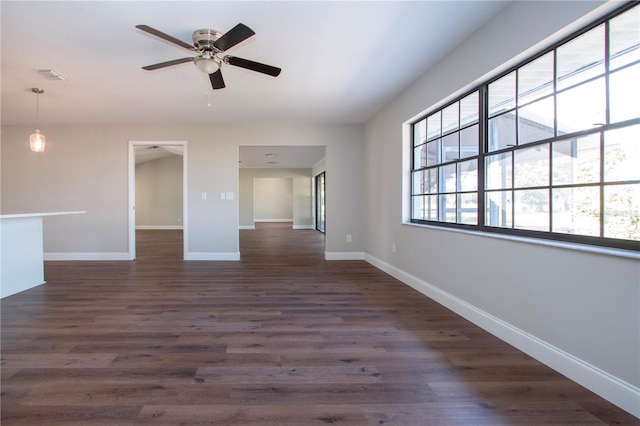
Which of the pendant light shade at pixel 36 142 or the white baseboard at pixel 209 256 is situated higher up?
the pendant light shade at pixel 36 142

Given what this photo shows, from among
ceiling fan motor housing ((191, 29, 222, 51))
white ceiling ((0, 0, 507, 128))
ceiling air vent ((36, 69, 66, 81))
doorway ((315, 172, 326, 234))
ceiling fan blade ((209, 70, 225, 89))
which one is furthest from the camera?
doorway ((315, 172, 326, 234))

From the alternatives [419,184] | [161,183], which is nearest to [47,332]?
[419,184]

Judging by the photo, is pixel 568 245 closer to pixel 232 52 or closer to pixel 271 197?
pixel 232 52

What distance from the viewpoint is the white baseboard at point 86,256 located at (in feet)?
18.1

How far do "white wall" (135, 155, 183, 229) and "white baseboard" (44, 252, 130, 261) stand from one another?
22.1ft

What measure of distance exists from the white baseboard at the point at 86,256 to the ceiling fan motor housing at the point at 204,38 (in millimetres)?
4479

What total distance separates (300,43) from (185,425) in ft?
9.31

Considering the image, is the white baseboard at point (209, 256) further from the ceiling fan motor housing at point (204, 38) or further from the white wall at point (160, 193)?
the white wall at point (160, 193)

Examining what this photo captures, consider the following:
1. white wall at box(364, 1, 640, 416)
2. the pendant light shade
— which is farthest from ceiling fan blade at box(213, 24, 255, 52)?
the pendant light shade

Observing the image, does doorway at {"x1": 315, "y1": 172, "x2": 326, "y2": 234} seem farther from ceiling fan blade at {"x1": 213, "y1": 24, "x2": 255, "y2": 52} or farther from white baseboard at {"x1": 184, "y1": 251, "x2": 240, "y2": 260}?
ceiling fan blade at {"x1": 213, "y1": 24, "x2": 255, "y2": 52}

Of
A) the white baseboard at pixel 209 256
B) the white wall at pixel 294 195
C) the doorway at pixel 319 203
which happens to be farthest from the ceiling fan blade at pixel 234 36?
the white wall at pixel 294 195

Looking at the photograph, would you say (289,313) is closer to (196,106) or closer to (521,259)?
(521,259)

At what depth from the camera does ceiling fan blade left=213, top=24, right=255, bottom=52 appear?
2.07m

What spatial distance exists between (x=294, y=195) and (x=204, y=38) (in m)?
10.4
